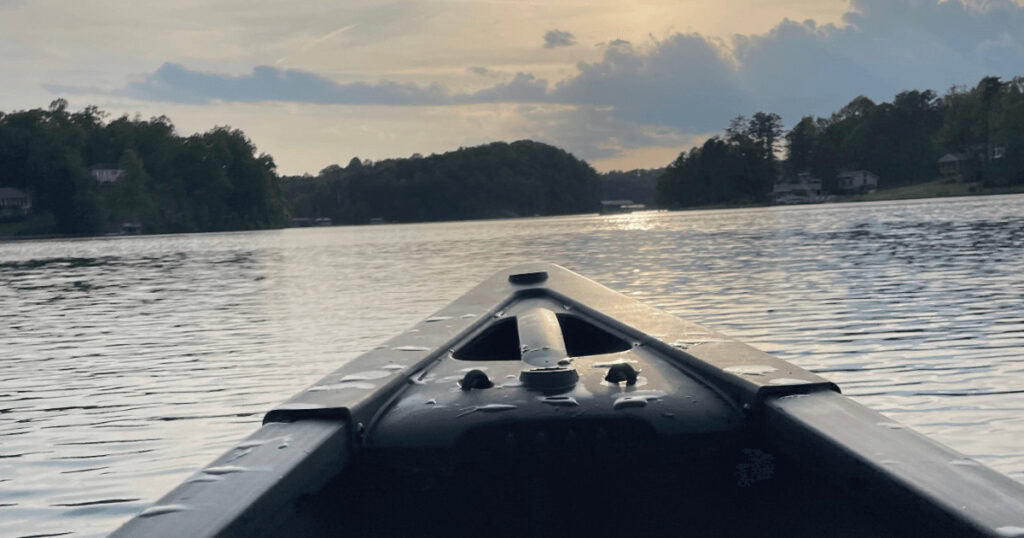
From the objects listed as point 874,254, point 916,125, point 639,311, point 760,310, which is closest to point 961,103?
point 916,125

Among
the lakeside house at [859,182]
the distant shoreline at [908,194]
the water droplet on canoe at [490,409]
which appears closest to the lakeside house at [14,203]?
the distant shoreline at [908,194]

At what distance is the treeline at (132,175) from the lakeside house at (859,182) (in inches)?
3611

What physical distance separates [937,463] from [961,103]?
15410cm

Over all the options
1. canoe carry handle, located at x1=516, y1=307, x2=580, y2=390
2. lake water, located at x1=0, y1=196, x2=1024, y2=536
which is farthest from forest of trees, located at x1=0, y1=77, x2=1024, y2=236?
canoe carry handle, located at x1=516, y1=307, x2=580, y2=390

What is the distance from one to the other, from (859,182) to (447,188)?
235ft

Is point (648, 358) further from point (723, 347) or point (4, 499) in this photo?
point (4, 499)

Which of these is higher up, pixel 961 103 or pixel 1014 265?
pixel 961 103

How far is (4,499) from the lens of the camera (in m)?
5.63

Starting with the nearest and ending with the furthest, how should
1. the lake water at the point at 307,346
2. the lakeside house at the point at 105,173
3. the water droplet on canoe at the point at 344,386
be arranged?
1. the water droplet on canoe at the point at 344,386
2. the lake water at the point at 307,346
3. the lakeside house at the point at 105,173

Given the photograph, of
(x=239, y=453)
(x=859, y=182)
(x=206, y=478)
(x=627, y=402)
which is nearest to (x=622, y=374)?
(x=627, y=402)

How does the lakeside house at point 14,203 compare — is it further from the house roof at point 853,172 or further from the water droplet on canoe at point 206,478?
the water droplet on canoe at point 206,478

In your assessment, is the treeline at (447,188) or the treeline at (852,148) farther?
the treeline at (447,188)

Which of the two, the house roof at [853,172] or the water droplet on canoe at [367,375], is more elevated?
the house roof at [853,172]

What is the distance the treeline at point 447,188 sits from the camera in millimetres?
178000
